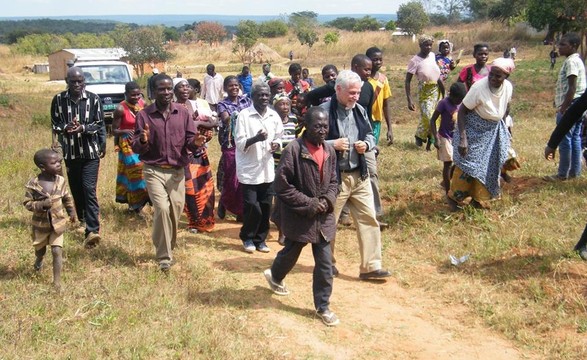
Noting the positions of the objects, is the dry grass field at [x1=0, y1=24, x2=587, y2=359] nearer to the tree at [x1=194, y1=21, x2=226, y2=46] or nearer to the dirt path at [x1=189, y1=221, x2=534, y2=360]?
the dirt path at [x1=189, y1=221, x2=534, y2=360]

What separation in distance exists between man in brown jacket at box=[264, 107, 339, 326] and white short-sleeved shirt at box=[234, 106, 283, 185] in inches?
60.2

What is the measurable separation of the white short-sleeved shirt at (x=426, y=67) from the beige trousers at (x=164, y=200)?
5.38 meters

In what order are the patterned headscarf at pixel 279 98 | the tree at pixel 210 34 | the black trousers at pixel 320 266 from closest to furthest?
the black trousers at pixel 320 266
the patterned headscarf at pixel 279 98
the tree at pixel 210 34

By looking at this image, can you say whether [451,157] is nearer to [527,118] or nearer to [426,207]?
[426,207]

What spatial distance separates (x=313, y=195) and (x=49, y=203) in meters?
2.24

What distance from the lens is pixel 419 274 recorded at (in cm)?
586

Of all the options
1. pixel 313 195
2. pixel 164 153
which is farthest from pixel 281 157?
pixel 164 153

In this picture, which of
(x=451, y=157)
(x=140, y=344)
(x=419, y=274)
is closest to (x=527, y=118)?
(x=451, y=157)

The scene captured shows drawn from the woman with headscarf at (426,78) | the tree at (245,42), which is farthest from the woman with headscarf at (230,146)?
the tree at (245,42)

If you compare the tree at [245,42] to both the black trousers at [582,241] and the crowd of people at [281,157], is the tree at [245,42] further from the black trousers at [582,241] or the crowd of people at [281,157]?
the black trousers at [582,241]

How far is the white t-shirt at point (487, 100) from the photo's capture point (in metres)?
6.32

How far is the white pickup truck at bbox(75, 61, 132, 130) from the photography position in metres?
16.3

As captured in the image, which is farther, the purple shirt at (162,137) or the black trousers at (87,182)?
the black trousers at (87,182)

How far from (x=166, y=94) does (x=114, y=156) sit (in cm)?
686
